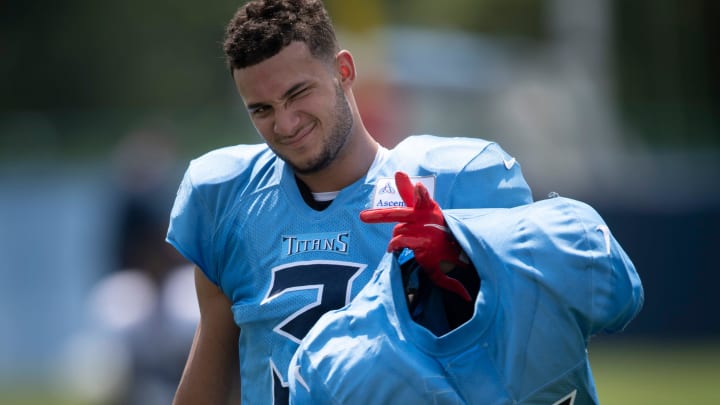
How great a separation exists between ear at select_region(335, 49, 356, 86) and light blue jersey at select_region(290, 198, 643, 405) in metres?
0.75

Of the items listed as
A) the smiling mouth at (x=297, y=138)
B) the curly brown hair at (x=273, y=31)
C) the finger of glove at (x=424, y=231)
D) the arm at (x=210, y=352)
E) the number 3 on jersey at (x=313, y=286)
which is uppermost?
the curly brown hair at (x=273, y=31)

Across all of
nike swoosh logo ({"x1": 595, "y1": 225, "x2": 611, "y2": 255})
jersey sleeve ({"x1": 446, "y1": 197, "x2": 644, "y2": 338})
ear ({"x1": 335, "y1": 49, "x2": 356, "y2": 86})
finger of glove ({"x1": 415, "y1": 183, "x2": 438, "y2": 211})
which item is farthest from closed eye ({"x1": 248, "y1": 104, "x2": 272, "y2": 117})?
nike swoosh logo ({"x1": 595, "y1": 225, "x2": 611, "y2": 255})

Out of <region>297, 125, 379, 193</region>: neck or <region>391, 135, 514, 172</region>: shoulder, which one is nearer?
<region>391, 135, 514, 172</region>: shoulder

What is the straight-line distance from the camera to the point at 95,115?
12195mm

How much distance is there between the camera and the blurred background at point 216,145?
26.5 ft

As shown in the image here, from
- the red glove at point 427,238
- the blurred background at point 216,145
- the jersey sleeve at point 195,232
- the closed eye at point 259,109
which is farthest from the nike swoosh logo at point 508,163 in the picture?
the blurred background at point 216,145

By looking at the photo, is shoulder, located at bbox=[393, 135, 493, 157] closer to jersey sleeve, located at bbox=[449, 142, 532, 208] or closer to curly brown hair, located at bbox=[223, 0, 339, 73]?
jersey sleeve, located at bbox=[449, 142, 532, 208]

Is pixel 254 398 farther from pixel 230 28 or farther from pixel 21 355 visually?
pixel 21 355

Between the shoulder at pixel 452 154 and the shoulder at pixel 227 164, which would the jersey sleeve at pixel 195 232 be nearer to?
the shoulder at pixel 227 164

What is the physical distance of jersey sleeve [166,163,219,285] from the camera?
10.2ft

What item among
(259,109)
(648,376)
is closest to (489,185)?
(259,109)

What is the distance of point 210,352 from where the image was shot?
10.6 feet

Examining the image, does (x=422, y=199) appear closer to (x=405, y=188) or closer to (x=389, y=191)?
(x=405, y=188)

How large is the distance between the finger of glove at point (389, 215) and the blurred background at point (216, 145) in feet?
14.6
